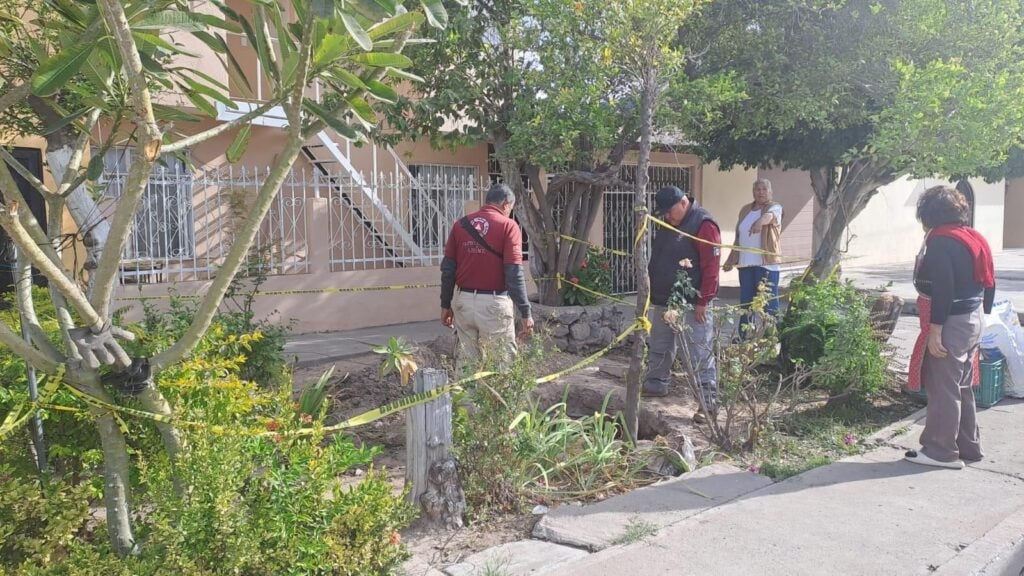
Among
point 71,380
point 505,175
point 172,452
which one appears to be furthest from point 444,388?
point 505,175

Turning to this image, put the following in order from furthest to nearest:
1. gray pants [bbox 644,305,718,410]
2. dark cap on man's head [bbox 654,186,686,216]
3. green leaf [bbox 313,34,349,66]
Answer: dark cap on man's head [bbox 654,186,686,216], gray pants [bbox 644,305,718,410], green leaf [bbox 313,34,349,66]

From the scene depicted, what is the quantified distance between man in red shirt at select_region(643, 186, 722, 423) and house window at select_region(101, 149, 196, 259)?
504 centimetres

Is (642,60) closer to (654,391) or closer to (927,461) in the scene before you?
(654,391)

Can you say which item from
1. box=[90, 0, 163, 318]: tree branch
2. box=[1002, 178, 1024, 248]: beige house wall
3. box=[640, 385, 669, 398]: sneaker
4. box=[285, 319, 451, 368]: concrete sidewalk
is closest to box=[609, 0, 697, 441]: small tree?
box=[640, 385, 669, 398]: sneaker

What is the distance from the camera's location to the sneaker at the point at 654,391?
6488mm

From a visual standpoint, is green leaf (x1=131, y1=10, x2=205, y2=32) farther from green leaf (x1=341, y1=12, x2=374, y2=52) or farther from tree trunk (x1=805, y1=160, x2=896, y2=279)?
tree trunk (x1=805, y1=160, x2=896, y2=279)

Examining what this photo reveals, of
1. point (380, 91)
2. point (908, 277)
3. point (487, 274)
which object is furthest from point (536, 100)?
point (908, 277)

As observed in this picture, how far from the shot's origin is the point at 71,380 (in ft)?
9.60

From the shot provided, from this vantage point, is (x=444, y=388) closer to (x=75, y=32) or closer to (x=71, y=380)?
(x=71, y=380)

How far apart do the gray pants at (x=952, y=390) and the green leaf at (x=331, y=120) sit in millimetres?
3925

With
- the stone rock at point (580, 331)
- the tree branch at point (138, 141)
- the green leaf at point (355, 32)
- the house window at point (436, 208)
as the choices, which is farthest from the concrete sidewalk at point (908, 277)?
the tree branch at point (138, 141)

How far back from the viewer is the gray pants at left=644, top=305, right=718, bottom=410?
20.2 feet

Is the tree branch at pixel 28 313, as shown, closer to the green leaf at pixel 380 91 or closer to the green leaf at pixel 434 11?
the green leaf at pixel 380 91

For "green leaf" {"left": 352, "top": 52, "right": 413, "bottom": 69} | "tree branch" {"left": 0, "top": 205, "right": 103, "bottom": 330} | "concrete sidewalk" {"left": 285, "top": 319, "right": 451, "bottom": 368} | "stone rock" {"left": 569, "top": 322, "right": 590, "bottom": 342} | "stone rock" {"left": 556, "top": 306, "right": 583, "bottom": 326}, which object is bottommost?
"concrete sidewalk" {"left": 285, "top": 319, "right": 451, "bottom": 368}
